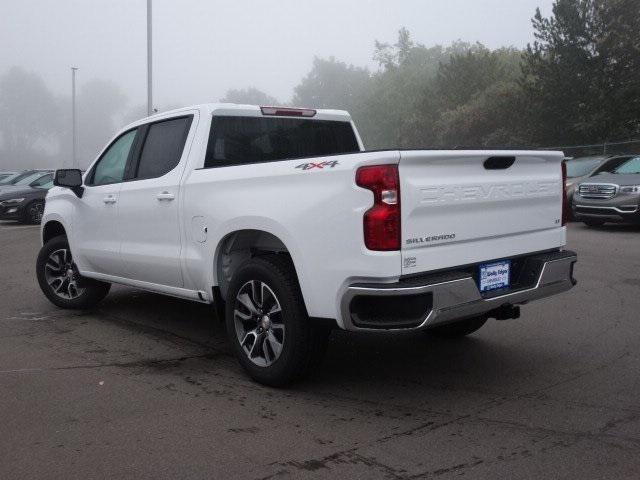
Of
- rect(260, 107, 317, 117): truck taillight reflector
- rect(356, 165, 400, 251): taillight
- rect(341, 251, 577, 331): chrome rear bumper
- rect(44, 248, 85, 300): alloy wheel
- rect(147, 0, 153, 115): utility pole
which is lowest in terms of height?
rect(44, 248, 85, 300): alloy wheel

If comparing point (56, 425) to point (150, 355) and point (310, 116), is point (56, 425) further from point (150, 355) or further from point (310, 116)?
point (310, 116)

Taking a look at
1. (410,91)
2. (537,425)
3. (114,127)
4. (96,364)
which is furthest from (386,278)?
(114,127)

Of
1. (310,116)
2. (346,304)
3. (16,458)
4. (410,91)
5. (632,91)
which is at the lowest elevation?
(16,458)

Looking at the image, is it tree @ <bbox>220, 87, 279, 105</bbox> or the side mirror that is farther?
tree @ <bbox>220, 87, 279, 105</bbox>

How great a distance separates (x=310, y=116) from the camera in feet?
19.6

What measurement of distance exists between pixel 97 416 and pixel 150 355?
4.47 feet

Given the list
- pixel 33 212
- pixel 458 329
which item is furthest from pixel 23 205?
pixel 458 329

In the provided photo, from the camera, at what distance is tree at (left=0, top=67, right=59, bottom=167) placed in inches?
4591

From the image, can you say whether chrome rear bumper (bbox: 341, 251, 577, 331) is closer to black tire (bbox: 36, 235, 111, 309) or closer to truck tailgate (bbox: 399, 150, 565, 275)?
truck tailgate (bbox: 399, 150, 565, 275)

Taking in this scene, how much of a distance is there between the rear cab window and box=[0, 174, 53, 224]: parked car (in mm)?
15839

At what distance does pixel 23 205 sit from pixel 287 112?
1600cm

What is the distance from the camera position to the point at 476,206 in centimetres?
425

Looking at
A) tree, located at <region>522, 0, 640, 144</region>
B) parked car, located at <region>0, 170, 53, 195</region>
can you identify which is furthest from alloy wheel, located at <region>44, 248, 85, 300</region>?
tree, located at <region>522, 0, 640, 144</region>

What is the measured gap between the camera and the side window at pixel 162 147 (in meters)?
5.55
